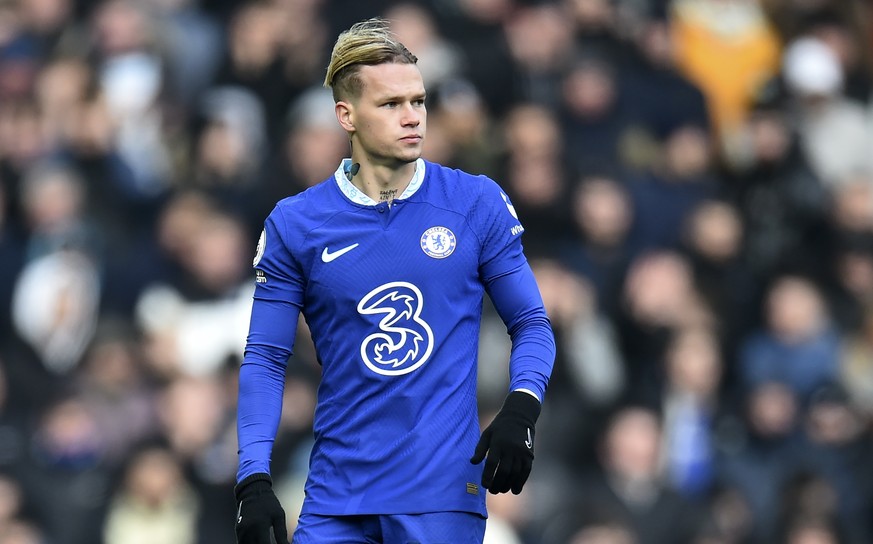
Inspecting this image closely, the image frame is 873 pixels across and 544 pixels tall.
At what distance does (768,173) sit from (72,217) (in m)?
5.00

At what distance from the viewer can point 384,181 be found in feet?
17.1

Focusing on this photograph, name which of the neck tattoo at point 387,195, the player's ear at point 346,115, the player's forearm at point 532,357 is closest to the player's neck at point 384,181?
the neck tattoo at point 387,195

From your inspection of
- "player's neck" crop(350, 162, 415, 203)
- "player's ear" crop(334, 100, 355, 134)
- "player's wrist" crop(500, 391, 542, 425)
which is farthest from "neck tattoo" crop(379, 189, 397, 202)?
"player's wrist" crop(500, 391, 542, 425)

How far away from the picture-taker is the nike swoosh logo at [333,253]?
5125 millimetres

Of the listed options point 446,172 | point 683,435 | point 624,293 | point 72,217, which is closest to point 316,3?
point 72,217

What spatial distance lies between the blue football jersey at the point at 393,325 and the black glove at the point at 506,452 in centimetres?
19

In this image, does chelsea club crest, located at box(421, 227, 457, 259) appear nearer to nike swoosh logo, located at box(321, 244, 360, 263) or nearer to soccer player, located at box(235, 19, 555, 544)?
soccer player, located at box(235, 19, 555, 544)

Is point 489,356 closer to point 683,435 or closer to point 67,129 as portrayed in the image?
point 683,435

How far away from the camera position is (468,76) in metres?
11.6

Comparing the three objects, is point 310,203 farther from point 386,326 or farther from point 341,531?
point 341,531

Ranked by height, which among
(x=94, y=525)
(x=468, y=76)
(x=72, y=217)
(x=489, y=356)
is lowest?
(x=94, y=525)

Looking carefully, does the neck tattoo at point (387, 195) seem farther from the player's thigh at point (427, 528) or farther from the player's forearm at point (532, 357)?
the player's thigh at point (427, 528)

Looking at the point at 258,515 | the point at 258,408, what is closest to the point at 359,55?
the point at 258,408

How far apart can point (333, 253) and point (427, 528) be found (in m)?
0.88
